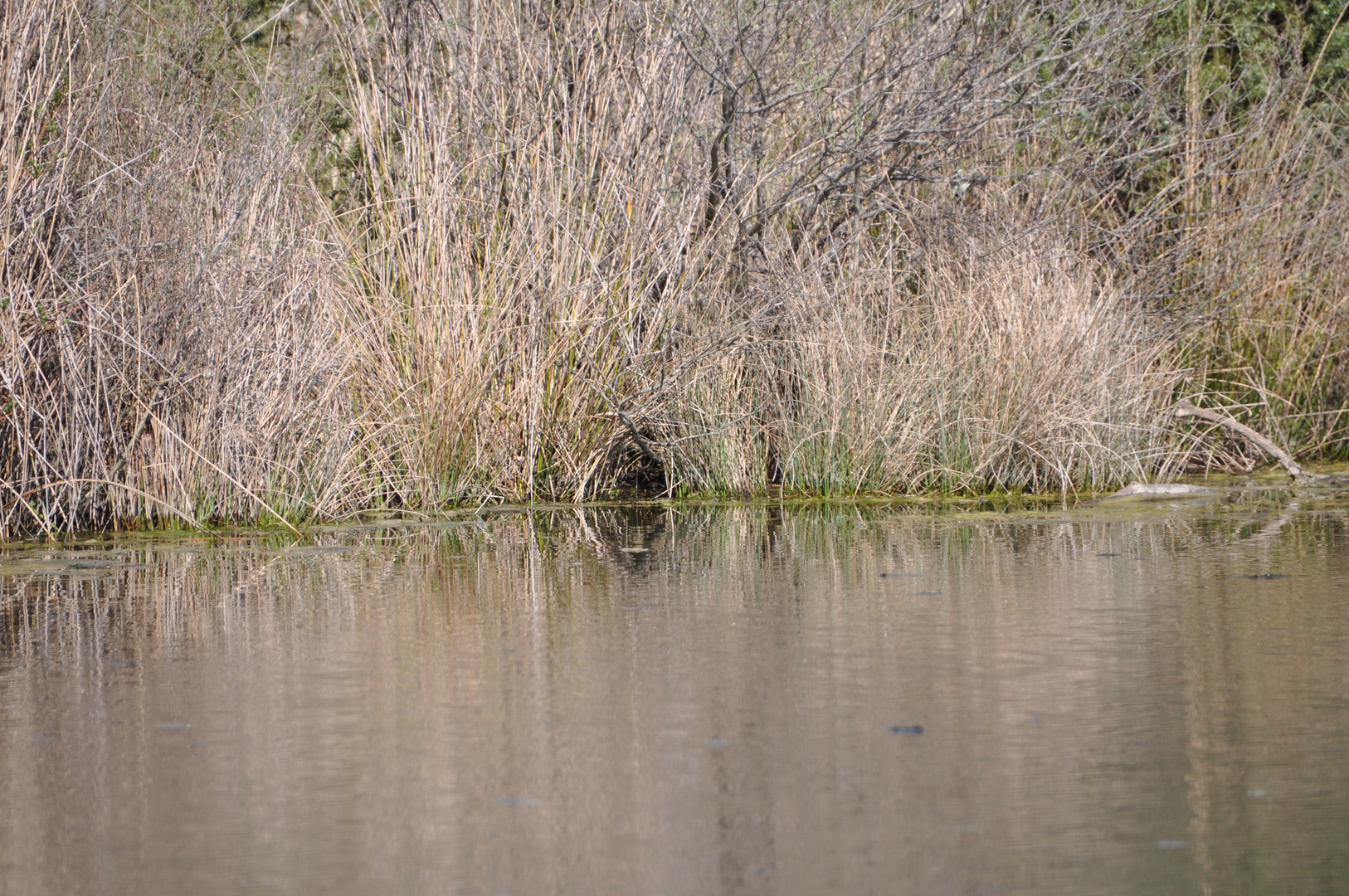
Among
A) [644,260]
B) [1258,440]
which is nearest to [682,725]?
[644,260]

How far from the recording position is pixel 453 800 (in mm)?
3219

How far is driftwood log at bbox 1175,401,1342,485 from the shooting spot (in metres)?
9.59

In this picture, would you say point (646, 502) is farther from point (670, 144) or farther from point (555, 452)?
point (670, 144)

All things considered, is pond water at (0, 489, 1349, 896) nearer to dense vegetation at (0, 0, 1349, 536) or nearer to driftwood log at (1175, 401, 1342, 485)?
dense vegetation at (0, 0, 1349, 536)

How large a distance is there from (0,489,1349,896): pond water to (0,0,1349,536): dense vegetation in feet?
4.63

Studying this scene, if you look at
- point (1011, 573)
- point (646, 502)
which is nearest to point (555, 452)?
point (646, 502)

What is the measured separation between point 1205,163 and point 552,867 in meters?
9.75

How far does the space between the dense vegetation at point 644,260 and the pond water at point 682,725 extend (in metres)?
1.41

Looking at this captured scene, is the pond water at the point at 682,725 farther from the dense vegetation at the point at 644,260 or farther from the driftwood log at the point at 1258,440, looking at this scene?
the driftwood log at the point at 1258,440

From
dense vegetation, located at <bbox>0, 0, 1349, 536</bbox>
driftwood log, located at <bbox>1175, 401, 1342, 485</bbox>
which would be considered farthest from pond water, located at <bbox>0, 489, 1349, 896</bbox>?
driftwood log, located at <bbox>1175, 401, 1342, 485</bbox>

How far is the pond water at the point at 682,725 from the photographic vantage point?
287 centimetres

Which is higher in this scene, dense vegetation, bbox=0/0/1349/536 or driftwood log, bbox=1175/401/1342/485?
dense vegetation, bbox=0/0/1349/536

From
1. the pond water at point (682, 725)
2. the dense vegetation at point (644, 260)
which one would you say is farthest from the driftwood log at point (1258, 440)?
the pond water at point (682, 725)

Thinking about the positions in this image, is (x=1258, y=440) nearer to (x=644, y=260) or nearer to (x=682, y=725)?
(x=644, y=260)
